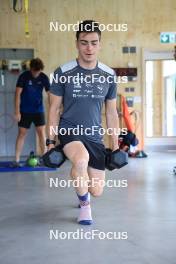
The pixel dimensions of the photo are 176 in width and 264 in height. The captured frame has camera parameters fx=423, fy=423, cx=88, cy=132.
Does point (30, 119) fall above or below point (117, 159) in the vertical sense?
above

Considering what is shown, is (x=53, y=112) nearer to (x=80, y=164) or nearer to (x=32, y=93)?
(x=80, y=164)

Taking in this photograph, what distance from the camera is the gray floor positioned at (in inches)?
98.9

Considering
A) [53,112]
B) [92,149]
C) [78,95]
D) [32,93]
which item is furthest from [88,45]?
[32,93]

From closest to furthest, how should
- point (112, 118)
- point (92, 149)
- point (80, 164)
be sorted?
point (80, 164) < point (92, 149) < point (112, 118)

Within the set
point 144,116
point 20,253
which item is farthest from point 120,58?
point 20,253

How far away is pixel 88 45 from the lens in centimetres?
311

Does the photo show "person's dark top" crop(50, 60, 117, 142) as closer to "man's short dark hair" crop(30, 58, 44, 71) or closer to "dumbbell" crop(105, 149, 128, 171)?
"dumbbell" crop(105, 149, 128, 171)

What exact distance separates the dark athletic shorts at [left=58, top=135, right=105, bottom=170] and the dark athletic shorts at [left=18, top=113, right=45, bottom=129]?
3.14m

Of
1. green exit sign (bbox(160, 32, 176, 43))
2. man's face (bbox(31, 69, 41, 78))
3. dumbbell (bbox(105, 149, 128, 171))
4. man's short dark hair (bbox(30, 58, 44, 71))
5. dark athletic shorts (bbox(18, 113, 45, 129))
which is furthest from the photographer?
green exit sign (bbox(160, 32, 176, 43))

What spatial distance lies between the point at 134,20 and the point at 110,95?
563cm

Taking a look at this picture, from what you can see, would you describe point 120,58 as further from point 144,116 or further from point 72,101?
point 72,101

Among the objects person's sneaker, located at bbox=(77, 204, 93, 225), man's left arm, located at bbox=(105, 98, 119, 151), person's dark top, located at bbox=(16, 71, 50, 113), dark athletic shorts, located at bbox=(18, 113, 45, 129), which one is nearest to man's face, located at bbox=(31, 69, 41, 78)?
person's dark top, located at bbox=(16, 71, 50, 113)

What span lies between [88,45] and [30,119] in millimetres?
3322

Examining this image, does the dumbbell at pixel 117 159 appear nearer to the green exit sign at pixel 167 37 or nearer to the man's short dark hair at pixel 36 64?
the man's short dark hair at pixel 36 64
